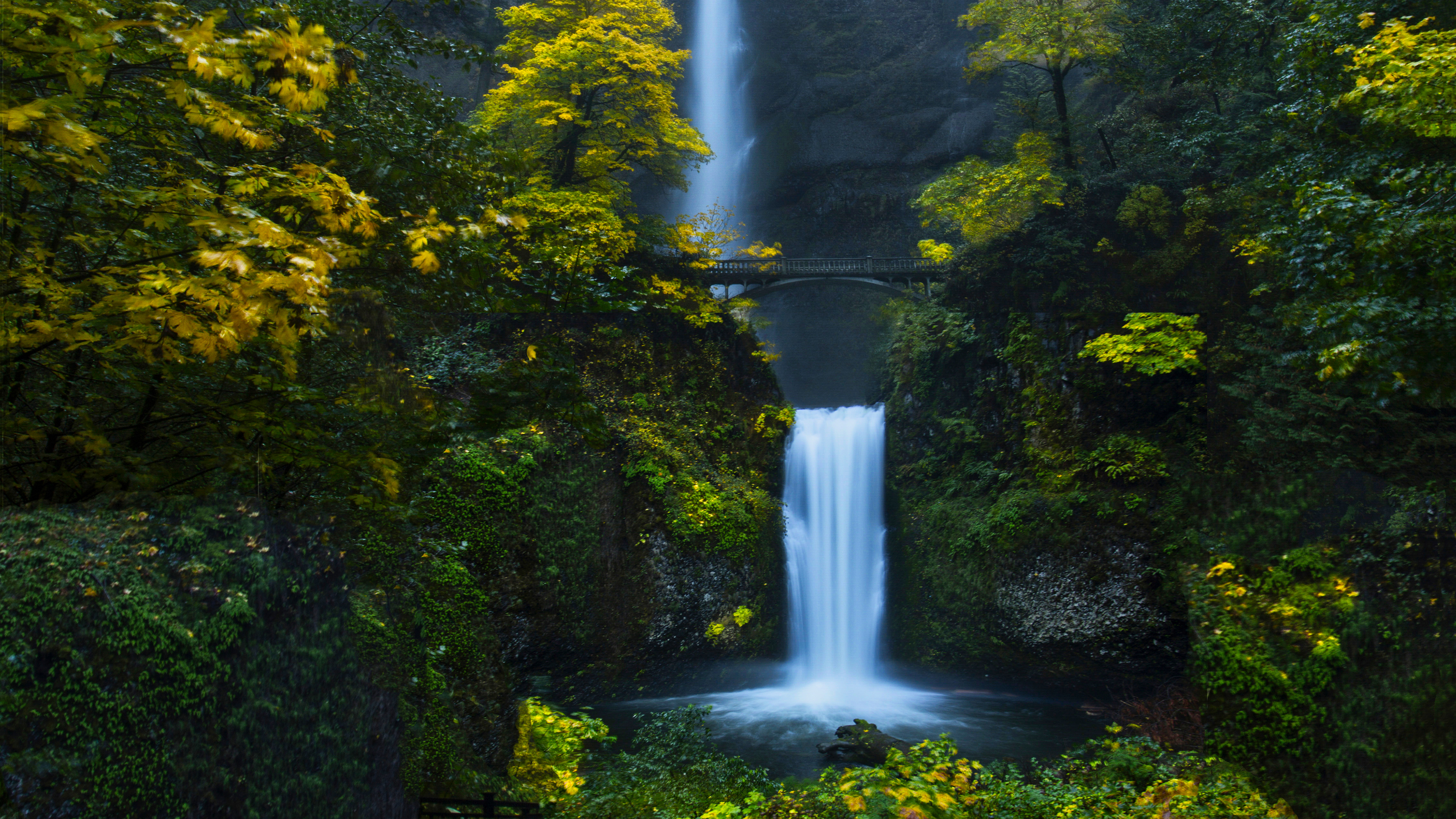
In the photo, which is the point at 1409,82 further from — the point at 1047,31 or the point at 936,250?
the point at 936,250

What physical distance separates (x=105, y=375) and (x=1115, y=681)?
13756 millimetres

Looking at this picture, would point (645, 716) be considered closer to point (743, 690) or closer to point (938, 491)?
point (743, 690)

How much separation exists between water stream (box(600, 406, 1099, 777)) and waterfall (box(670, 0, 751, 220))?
46.2ft

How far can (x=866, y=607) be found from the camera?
52.2 ft

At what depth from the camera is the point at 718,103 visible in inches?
1166

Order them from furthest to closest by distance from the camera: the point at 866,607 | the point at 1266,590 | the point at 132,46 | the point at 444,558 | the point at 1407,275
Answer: the point at 866,607
the point at 444,558
the point at 1266,590
the point at 1407,275
the point at 132,46

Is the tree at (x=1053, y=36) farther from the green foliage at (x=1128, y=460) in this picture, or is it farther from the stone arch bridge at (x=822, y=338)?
the stone arch bridge at (x=822, y=338)

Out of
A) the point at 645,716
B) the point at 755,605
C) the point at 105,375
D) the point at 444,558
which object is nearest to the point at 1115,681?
the point at 755,605

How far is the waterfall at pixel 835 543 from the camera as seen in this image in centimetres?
1540

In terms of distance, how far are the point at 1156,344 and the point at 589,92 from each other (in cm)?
1223

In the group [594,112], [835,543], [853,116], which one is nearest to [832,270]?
[594,112]

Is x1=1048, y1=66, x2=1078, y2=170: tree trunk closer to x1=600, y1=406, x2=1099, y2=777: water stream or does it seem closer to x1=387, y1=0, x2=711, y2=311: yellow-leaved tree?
x1=600, y1=406, x2=1099, y2=777: water stream

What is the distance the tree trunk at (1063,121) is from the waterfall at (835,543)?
691 cm

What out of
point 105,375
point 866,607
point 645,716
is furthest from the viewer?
point 866,607
